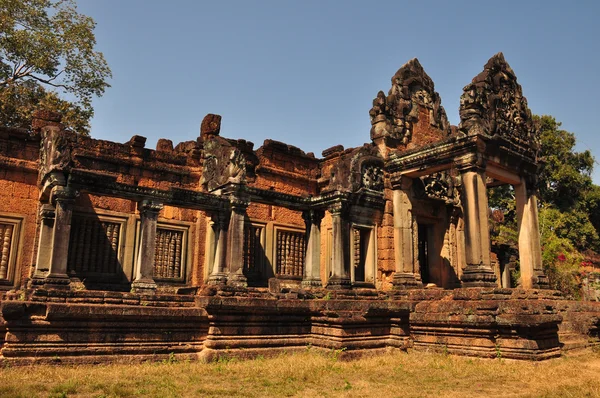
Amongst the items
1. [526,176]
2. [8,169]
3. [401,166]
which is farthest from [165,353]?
[526,176]

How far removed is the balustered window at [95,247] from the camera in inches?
469

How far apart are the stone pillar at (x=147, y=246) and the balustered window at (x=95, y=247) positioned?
102 inches

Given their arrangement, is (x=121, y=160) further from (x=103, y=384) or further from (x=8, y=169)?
(x=103, y=384)

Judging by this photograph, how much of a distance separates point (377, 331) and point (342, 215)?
272cm

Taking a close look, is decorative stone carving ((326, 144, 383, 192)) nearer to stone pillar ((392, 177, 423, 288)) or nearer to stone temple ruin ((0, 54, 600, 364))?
stone temple ruin ((0, 54, 600, 364))

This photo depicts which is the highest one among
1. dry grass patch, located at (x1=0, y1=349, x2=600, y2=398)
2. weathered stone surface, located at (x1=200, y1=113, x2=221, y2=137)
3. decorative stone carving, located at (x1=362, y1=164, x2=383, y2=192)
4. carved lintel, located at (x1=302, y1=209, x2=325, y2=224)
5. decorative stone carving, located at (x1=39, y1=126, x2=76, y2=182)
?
weathered stone surface, located at (x1=200, y1=113, x2=221, y2=137)

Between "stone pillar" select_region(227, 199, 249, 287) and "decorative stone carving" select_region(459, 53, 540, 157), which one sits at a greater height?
"decorative stone carving" select_region(459, 53, 540, 157)

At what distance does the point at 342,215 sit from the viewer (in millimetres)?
11945

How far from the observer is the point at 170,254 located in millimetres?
13367

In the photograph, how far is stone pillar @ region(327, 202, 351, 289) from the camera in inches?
460

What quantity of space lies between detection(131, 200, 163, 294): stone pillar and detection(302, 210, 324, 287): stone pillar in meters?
3.62

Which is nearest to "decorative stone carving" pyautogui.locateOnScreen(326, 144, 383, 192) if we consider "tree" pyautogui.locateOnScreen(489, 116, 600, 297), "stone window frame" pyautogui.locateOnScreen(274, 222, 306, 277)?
"stone window frame" pyautogui.locateOnScreen(274, 222, 306, 277)

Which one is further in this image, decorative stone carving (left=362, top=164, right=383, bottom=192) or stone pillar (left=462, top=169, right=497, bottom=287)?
decorative stone carving (left=362, top=164, right=383, bottom=192)

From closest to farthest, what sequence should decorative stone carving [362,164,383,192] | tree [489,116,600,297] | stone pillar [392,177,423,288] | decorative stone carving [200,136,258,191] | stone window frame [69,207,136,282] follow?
decorative stone carving [200,136,258,191] < stone window frame [69,207,136,282] < decorative stone carving [362,164,383,192] < stone pillar [392,177,423,288] < tree [489,116,600,297]
